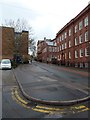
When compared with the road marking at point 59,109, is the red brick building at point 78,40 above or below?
above

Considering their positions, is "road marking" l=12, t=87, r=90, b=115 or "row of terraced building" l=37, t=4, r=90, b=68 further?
"row of terraced building" l=37, t=4, r=90, b=68

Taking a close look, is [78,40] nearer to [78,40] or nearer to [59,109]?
[78,40]

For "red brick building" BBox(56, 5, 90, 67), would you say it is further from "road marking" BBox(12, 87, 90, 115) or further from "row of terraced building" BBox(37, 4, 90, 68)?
"road marking" BBox(12, 87, 90, 115)

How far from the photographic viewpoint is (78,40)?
4053 cm

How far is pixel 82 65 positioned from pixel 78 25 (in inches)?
403

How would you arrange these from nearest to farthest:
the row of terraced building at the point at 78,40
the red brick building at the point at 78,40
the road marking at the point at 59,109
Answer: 1. the road marking at the point at 59,109
2. the row of terraced building at the point at 78,40
3. the red brick building at the point at 78,40

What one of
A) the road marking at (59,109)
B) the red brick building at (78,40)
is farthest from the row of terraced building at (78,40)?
the road marking at (59,109)

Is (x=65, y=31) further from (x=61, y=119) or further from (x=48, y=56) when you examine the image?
(x=61, y=119)

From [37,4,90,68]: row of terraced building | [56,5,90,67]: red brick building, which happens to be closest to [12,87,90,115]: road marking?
[37,4,90,68]: row of terraced building

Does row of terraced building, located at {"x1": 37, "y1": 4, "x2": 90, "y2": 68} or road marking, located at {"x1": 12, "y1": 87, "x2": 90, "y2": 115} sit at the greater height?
row of terraced building, located at {"x1": 37, "y1": 4, "x2": 90, "y2": 68}

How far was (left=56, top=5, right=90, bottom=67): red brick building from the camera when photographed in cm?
3564

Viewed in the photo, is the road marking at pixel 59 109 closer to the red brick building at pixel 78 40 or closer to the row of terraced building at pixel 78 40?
the row of terraced building at pixel 78 40

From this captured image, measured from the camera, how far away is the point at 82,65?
36.5 meters

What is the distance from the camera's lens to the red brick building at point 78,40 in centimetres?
3564
